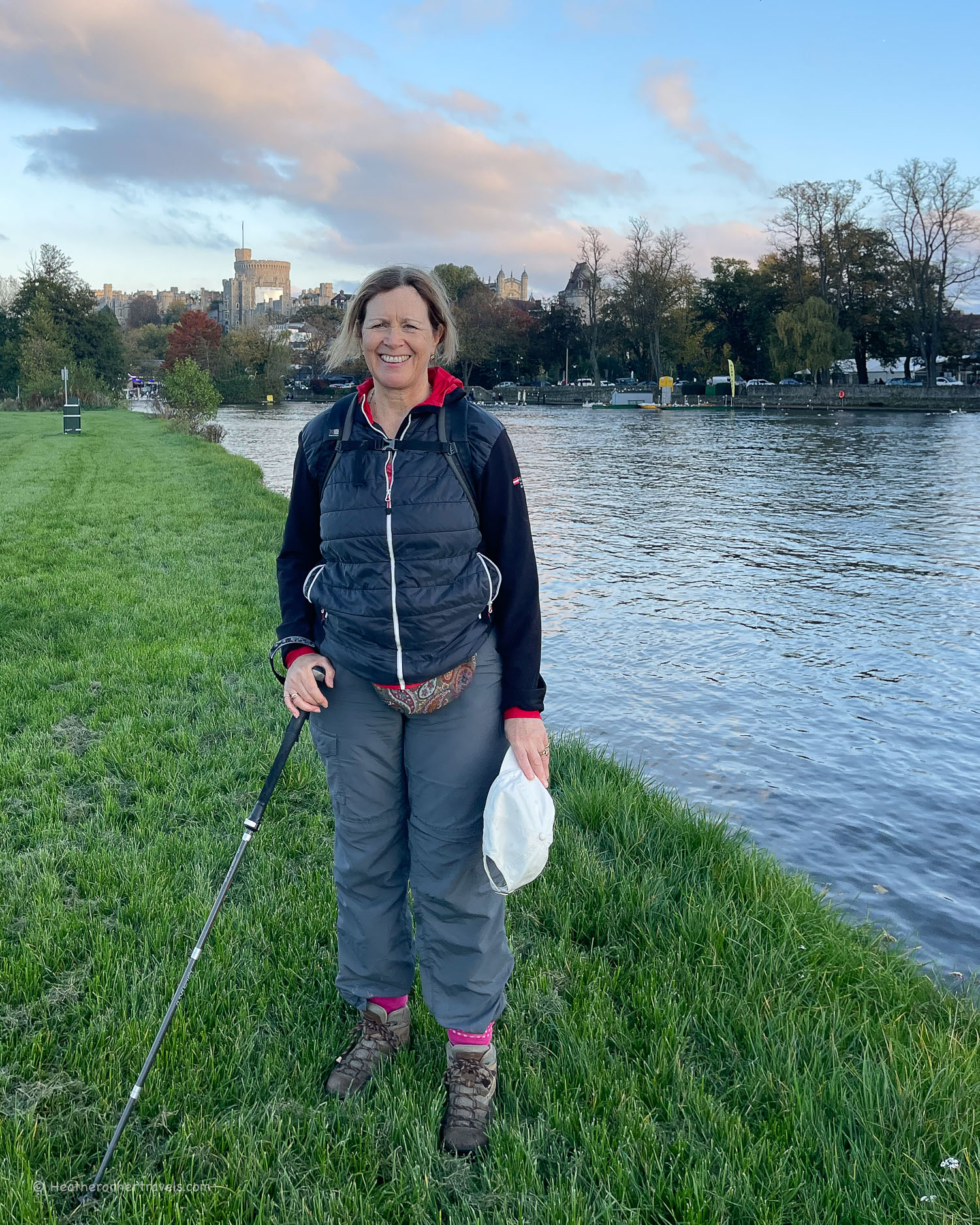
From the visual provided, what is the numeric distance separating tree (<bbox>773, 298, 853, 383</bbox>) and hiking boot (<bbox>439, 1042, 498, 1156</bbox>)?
72726mm

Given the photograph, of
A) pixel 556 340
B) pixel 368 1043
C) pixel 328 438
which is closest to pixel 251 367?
pixel 556 340

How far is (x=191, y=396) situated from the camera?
118 ft

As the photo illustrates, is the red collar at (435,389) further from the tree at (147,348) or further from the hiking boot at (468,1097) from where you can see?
the tree at (147,348)

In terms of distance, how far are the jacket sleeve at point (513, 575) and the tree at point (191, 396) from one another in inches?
1401

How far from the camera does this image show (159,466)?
75.0 feet

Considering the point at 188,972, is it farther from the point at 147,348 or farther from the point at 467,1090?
the point at 147,348

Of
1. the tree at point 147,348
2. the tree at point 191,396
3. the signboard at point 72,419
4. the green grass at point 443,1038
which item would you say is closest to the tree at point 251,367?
the tree at point 147,348

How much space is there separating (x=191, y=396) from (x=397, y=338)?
118ft

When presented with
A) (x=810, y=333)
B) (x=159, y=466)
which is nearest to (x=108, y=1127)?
(x=159, y=466)

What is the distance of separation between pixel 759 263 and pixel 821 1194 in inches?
3605

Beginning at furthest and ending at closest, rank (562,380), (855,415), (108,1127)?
(562,380) < (855,415) < (108,1127)

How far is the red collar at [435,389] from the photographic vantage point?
2.68 meters

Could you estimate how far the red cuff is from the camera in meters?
2.86

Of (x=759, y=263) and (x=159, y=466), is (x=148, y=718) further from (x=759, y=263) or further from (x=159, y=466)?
(x=759, y=263)
